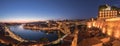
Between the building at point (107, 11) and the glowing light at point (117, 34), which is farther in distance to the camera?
the building at point (107, 11)

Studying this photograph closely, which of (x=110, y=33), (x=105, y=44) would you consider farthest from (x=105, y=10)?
(x=105, y=44)

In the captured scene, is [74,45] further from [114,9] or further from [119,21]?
[114,9]

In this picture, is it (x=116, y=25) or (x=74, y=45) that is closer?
(x=74, y=45)

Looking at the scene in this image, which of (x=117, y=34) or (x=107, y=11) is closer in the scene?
(x=117, y=34)

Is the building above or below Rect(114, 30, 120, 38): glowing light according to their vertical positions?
above

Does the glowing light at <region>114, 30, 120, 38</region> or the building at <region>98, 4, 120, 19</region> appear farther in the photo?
the building at <region>98, 4, 120, 19</region>

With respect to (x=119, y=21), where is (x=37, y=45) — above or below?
below

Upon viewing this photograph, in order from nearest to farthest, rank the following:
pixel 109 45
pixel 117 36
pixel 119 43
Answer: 1. pixel 119 43
2. pixel 109 45
3. pixel 117 36

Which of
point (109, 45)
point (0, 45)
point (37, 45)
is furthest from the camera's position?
point (0, 45)

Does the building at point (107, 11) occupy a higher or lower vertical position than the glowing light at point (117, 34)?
higher

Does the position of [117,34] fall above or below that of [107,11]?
below

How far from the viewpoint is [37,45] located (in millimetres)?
28984

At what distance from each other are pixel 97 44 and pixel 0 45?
15803 mm

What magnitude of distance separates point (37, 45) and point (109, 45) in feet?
41.2
